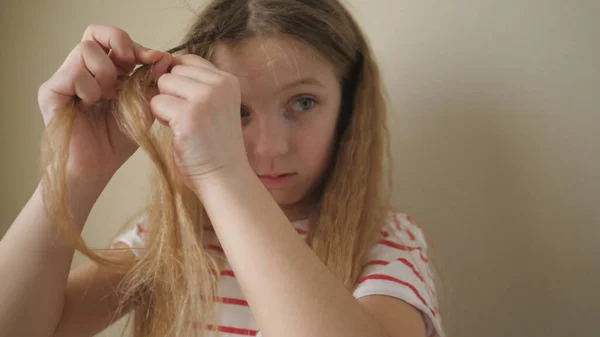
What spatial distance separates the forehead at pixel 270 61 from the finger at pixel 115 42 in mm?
118

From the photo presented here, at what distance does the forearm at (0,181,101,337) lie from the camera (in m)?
0.45

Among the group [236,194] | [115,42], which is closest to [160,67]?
[115,42]

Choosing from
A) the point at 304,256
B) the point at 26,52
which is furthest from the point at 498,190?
the point at 26,52

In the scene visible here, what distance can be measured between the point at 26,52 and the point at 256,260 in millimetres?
684

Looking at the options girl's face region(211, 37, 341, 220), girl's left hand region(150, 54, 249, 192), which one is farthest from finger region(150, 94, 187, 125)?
girl's face region(211, 37, 341, 220)

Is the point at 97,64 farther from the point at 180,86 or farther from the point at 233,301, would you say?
the point at 233,301

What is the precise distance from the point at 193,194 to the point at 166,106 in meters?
0.20

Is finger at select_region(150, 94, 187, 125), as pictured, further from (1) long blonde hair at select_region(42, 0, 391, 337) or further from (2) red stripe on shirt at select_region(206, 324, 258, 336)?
(2) red stripe on shirt at select_region(206, 324, 258, 336)

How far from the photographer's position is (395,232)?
1.89ft

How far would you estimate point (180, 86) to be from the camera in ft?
1.37

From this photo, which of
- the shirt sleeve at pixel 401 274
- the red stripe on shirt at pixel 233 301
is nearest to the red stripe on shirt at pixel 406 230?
the shirt sleeve at pixel 401 274

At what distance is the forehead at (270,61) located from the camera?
53 centimetres

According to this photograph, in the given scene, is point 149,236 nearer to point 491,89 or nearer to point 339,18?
point 339,18

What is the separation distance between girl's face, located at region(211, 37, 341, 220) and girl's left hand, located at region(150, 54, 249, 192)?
11cm
